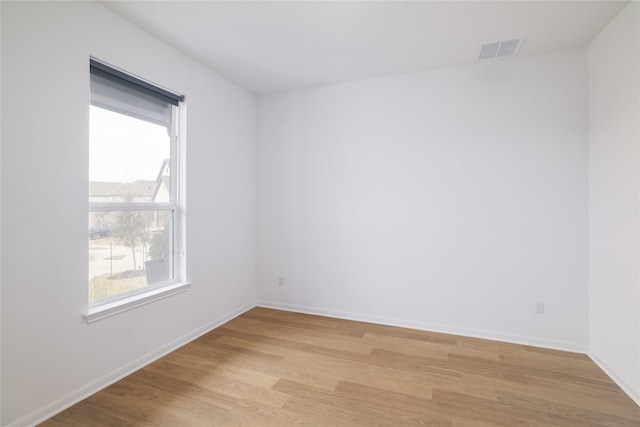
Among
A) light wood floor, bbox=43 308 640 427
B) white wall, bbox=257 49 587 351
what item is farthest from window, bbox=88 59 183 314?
white wall, bbox=257 49 587 351

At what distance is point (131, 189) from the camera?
2.46 metres

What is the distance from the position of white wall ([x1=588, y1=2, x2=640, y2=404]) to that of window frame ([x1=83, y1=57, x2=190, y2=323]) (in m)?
3.56

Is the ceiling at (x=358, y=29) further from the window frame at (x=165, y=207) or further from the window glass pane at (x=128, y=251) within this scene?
the window glass pane at (x=128, y=251)

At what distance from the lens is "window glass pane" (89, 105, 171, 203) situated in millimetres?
2197

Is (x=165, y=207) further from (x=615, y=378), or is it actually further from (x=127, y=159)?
(x=615, y=378)

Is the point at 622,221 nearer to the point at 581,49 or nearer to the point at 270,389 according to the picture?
the point at 581,49

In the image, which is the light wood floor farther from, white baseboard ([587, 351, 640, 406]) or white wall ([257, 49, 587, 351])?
white wall ([257, 49, 587, 351])

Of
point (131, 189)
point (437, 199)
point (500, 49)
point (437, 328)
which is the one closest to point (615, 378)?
point (437, 328)

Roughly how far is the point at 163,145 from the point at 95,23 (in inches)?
39.1

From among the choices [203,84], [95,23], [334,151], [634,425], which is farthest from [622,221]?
[95,23]

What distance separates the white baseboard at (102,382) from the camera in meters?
1.76

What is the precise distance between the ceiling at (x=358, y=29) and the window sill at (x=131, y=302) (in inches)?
86.8

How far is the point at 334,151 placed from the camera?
11.6 ft

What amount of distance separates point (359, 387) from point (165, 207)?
89.4 inches
